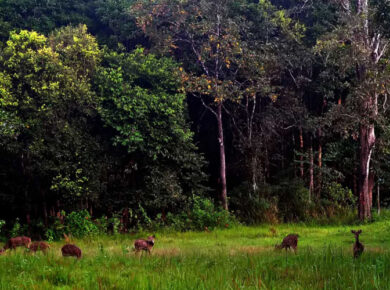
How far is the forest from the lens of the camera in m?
15.6

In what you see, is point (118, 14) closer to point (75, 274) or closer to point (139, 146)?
point (139, 146)

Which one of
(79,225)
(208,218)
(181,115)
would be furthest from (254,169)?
(79,225)

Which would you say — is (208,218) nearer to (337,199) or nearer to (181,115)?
(181,115)

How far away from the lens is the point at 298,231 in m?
14.5

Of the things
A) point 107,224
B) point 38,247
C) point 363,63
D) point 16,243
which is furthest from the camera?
point 107,224

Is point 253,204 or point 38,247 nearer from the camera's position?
point 38,247

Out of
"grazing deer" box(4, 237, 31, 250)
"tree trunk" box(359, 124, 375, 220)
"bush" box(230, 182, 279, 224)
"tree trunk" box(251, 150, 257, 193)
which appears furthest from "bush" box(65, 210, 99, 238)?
"tree trunk" box(359, 124, 375, 220)

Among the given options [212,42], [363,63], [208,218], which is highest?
[212,42]

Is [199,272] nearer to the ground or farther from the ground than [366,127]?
nearer to the ground

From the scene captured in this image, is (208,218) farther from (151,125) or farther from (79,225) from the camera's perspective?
(79,225)

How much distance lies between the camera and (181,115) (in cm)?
1784

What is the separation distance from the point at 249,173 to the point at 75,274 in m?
14.4

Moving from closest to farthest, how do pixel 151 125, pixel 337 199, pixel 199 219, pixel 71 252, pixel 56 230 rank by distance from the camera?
pixel 71 252, pixel 56 230, pixel 199 219, pixel 151 125, pixel 337 199

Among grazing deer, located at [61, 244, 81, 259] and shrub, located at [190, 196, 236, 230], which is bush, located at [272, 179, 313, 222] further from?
grazing deer, located at [61, 244, 81, 259]
